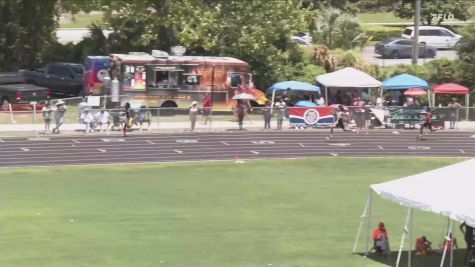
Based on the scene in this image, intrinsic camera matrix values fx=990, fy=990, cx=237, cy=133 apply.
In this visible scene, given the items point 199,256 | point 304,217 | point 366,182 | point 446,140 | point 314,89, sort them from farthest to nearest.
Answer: point 314,89
point 446,140
point 366,182
point 304,217
point 199,256

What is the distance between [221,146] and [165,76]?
906cm

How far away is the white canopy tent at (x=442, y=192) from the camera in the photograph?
2000cm

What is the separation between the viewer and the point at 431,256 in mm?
23406

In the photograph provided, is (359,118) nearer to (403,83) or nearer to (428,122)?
(428,122)

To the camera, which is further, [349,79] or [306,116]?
[349,79]

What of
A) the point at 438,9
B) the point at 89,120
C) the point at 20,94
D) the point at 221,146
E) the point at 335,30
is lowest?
the point at 221,146

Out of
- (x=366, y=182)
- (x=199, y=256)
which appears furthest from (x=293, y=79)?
(x=199, y=256)

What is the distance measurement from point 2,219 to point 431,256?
37.1ft

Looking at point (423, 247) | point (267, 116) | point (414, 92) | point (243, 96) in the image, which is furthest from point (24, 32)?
point (423, 247)

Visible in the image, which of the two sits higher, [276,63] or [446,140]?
[276,63]

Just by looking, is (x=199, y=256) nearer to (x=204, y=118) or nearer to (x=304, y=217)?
(x=304, y=217)

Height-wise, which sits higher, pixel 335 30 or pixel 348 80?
pixel 335 30

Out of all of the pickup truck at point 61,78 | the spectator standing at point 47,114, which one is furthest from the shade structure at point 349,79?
the spectator standing at point 47,114

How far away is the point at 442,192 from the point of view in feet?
68.4
